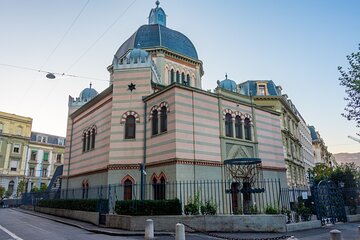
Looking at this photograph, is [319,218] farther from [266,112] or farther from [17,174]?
[17,174]

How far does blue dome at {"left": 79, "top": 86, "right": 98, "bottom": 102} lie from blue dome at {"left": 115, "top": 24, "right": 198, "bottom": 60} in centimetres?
489

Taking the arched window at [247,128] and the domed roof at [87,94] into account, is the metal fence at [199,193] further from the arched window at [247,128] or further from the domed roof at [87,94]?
the domed roof at [87,94]

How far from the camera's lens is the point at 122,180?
1867 cm

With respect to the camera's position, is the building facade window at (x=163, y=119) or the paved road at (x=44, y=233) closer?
the paved road at (x=44, y=233)

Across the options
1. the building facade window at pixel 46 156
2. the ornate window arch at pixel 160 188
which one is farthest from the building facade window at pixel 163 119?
the building facade window at pixel 46 156

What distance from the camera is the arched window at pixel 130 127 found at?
19.6 meters

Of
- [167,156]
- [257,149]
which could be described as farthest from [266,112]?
[167,156]

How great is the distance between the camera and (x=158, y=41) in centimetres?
2602

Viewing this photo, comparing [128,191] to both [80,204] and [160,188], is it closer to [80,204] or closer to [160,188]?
[160,188]

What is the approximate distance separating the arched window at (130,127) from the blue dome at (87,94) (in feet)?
36.2

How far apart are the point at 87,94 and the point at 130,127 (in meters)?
11.8

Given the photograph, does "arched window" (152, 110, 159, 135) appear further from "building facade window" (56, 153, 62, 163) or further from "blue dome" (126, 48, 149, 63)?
"building facade window" (56, 153, 62, 163)

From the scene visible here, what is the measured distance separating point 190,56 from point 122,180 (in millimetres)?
14675

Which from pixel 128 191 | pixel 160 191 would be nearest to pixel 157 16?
pixel 128 191
